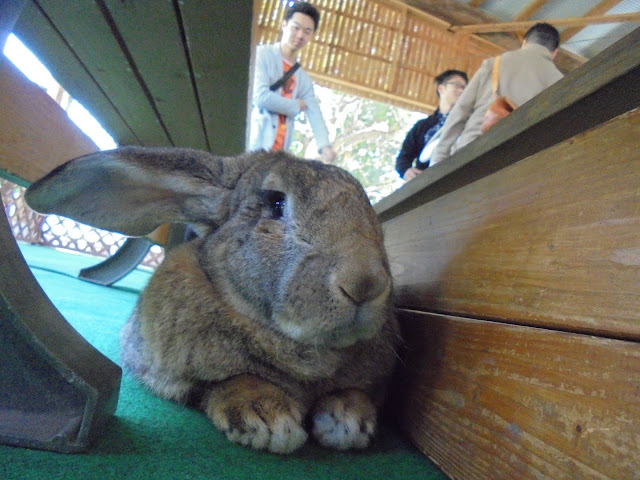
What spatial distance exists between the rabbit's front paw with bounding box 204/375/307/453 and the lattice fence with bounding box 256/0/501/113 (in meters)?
7.55

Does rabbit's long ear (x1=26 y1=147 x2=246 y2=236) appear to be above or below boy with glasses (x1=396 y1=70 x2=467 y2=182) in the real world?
below

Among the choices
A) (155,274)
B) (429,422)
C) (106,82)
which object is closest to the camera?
(429,422)

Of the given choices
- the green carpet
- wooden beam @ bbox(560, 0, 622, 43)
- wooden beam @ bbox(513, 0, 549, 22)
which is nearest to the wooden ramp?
the green carpet

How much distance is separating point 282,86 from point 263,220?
3.47 m

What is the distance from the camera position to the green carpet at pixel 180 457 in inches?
42.4

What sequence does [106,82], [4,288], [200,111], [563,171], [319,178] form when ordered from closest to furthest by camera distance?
[4,288] < [563,171] < [319,178] < [106,82] < [200,111]

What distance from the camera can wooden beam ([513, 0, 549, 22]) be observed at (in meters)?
7.17

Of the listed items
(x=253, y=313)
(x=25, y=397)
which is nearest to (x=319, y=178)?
(x=253, y=313)

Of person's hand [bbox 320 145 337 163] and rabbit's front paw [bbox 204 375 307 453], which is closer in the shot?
rabbit's front paw [bbox 204 375 307 453]

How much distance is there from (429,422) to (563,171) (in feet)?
2.91

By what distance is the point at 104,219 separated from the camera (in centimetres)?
171

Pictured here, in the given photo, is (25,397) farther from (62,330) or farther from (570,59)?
(570,59)

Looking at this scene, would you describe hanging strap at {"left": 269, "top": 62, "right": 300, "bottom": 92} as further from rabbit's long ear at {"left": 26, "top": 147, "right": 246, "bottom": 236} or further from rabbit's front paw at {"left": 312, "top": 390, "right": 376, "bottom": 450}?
rabbit's front paw at {"left": 312, "top": 390, "right": 376, "bottom": 450}

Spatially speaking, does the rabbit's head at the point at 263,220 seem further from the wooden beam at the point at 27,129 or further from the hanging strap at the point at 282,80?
the hanging strap at the point at 282,80
